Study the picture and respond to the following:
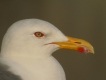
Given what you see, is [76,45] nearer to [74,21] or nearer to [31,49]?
[31,49]

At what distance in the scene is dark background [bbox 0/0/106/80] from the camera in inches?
54.9

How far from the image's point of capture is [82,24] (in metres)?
1.51

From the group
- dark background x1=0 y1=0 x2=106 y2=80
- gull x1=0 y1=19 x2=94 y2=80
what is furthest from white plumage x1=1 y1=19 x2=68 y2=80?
dark background x1=0 y1=0 x2=106 y2=80

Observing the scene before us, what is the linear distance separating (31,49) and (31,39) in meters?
0.03

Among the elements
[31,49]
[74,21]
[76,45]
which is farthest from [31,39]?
[74,21]

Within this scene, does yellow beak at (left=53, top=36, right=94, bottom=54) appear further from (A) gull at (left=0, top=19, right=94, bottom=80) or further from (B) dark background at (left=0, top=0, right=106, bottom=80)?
(B) dark background at (left=0, top=0, right=106, bottom=80)

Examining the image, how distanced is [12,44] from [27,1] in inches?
32.4

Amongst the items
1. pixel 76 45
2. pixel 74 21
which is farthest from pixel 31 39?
pixel 74 21

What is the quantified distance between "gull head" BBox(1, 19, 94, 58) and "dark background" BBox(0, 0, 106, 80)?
0.59 m

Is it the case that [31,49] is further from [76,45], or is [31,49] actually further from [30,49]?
[76,45]

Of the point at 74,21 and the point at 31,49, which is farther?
the point at 74,21

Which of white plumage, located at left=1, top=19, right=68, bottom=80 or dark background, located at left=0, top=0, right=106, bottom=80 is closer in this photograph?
white plumage, located at left=1, top=19, right=68, bottom=80

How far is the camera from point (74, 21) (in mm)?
1516

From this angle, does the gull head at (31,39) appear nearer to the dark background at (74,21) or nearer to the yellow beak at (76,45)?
the yellow beak at (76,45)
